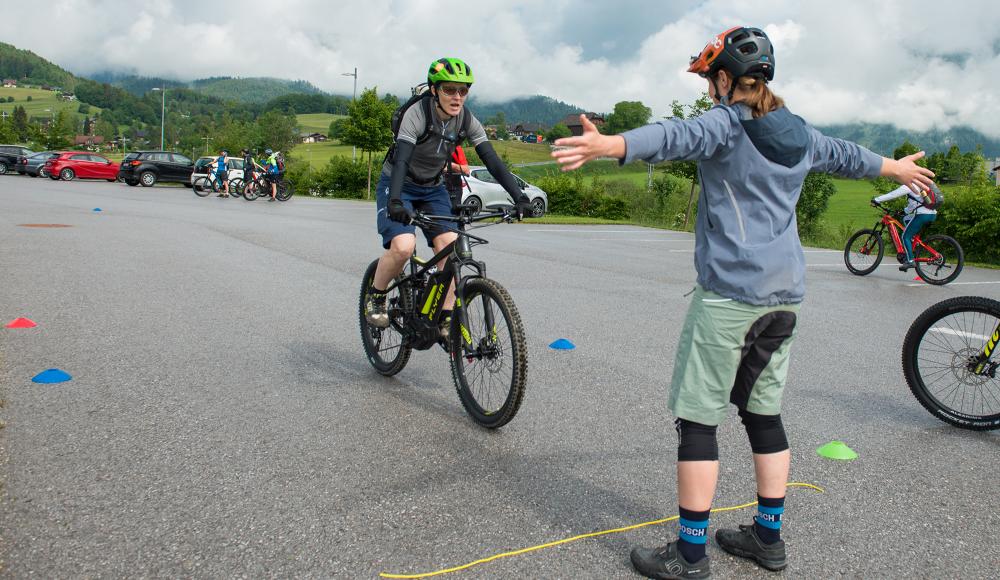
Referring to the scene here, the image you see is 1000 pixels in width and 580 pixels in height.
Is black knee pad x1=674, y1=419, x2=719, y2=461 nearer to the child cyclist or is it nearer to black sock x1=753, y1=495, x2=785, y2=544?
the child cyclist

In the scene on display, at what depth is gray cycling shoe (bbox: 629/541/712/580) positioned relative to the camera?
8.87 ft

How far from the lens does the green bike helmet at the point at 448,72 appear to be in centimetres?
445

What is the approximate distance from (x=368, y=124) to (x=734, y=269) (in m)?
35.3

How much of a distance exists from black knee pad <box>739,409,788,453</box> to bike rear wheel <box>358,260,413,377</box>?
2.62m

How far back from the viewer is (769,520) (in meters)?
2.83

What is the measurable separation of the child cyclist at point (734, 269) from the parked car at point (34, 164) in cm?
4143

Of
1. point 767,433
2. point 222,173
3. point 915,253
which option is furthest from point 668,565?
point 222,173

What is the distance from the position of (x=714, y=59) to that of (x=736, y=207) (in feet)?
1.68

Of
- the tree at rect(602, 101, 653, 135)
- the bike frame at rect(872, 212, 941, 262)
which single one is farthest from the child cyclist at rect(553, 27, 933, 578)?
the tree at rect(602, 101, 653, 135)

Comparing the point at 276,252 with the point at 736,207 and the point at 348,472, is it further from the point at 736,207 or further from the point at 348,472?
the point at 736,207

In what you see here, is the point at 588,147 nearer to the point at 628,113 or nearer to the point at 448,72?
the point at 448,72

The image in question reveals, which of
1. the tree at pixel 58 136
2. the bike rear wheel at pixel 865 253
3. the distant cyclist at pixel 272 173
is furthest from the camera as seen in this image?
the tree at pixel 58 136

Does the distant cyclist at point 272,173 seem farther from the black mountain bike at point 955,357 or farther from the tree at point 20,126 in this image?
the tree at point 20,126

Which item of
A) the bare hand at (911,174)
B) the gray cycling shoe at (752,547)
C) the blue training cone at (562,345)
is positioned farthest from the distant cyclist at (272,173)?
the gray cycling shoe at (752,547)
